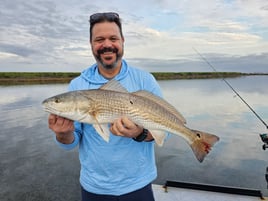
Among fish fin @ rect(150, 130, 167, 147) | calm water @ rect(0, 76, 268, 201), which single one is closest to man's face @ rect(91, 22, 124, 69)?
fish fin @ rect(150, 130, 167, 147)

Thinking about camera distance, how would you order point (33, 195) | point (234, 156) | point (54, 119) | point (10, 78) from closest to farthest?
point (54, 119) < point (33, 195) < point (234, 156) < point (10, 78)

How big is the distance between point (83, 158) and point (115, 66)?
1.06m

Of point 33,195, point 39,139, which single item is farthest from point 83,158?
point 39,139

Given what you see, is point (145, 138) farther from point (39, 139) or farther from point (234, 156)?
point (39, 139)

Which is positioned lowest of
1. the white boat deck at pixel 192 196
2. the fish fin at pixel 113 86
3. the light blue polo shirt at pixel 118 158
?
the white boat deck at pixel 192 196

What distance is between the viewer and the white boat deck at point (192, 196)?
5645 millimetres

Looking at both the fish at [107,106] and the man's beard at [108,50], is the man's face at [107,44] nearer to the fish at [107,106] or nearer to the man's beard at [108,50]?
the man's beard at [108,50]

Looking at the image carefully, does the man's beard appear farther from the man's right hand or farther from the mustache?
the man's right hand

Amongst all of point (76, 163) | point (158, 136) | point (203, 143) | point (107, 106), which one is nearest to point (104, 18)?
point (107, 106)

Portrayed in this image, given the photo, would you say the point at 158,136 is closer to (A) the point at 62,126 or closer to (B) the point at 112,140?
(B) the point at 112,140

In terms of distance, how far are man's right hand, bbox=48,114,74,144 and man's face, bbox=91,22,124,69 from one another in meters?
0.73

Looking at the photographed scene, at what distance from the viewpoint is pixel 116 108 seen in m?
3.01

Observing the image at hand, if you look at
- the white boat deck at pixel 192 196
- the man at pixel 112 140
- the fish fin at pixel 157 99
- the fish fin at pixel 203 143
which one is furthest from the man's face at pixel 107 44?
the white boat deck at pixel 192 196

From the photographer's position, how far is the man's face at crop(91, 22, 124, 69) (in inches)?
121
